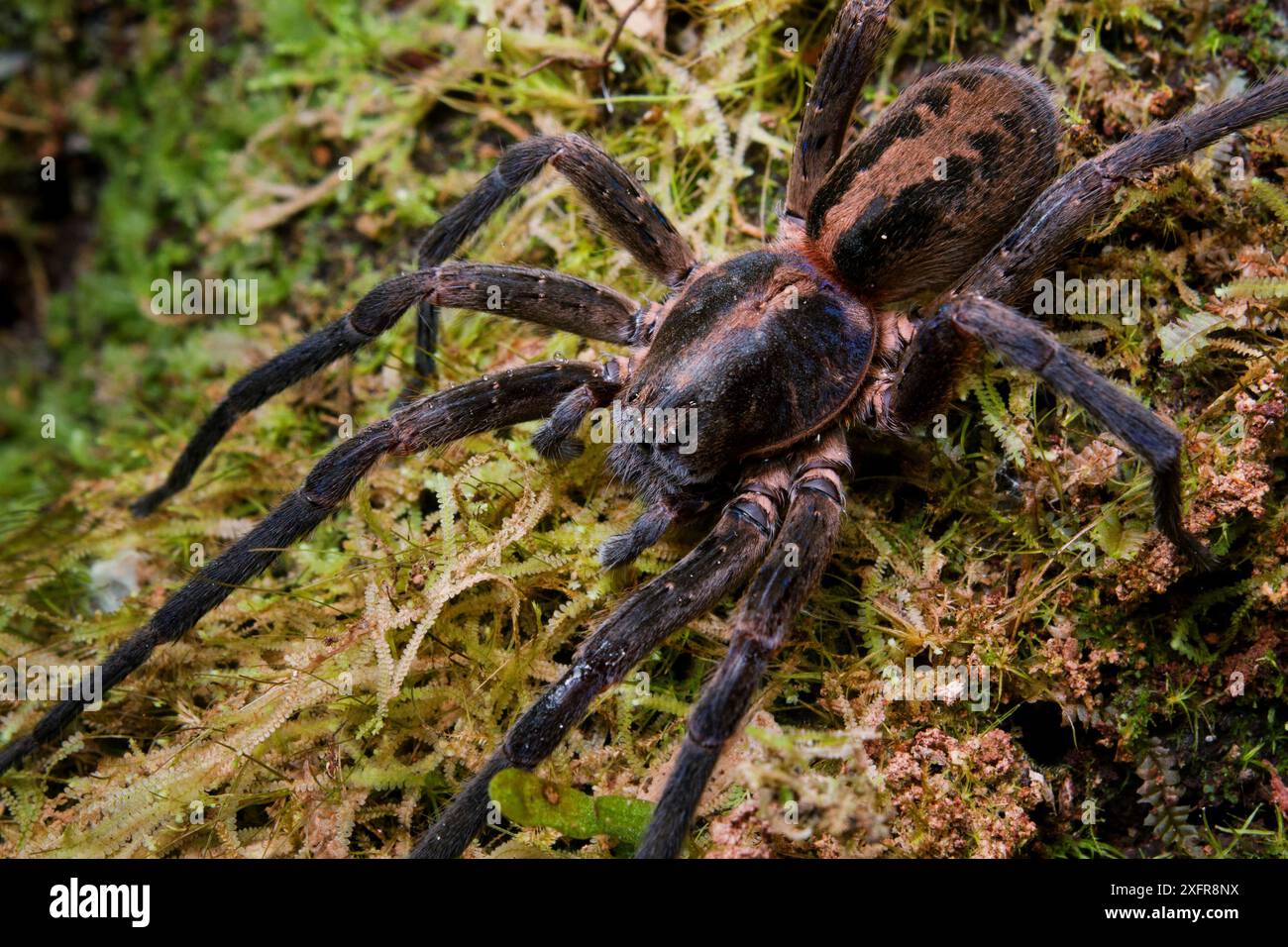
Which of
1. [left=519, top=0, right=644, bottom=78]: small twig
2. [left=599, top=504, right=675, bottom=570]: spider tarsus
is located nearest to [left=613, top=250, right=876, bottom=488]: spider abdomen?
[left=599, top=504, right=675, bottom=570]: spider tarsus

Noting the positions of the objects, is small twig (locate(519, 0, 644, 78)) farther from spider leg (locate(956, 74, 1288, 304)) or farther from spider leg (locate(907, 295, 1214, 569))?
spider leg (locate(907, 295, 1214, 569))

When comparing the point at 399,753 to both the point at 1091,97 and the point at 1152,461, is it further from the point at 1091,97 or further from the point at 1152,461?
the point at 1091,97

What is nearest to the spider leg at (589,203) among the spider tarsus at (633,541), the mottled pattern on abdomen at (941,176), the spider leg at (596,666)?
the mottled pattern on abdomen at (941,176)

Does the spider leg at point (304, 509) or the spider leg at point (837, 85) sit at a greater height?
the spider leg at point (837, 85)

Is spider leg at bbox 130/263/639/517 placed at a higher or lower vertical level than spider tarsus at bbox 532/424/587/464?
higher

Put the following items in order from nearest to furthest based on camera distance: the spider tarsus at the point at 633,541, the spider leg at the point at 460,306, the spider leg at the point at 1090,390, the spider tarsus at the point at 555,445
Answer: the spider leg at the point at 1090,390, the spider tarsus at the point at 633,541, the spider tarsus at the point at 555,445, the spider leg at the point at 460,306

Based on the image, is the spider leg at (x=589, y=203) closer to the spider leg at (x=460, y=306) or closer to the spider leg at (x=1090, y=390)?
the spider leg at (x=460, y=306)
